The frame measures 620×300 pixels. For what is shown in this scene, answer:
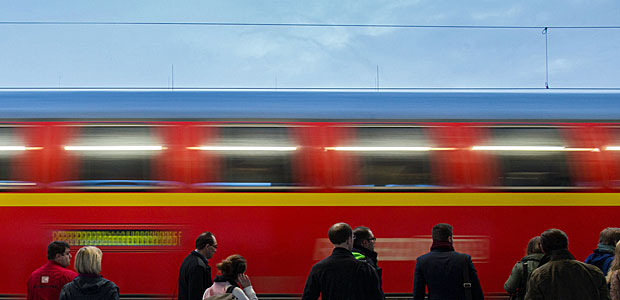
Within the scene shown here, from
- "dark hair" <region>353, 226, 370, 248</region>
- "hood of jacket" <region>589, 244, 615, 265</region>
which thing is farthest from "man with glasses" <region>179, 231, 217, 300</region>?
"hood of jacket" <region>589, 244, 615, 265</region>

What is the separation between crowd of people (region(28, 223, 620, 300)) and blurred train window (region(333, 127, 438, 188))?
1922 millimetres

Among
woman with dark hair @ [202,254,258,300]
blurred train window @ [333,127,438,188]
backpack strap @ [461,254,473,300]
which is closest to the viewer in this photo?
woman with dark hair @ [202,254,258,300]

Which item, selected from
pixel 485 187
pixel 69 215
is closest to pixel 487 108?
pixel 485 187

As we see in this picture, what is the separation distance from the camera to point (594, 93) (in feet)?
27.6

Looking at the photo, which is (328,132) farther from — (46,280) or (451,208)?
(46,280)

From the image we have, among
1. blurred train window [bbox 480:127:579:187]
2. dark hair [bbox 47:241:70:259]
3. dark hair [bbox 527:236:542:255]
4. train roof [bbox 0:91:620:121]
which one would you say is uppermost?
train roof [bbox 0:91:620:121]

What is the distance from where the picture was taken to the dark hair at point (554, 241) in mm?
4422

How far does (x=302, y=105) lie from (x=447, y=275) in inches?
139

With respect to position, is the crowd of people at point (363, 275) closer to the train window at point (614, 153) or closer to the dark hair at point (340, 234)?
the dark hair at point (340, 234)

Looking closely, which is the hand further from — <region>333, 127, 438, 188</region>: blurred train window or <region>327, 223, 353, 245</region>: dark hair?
<region>333, 127, 438, 188</region>: blurred train window

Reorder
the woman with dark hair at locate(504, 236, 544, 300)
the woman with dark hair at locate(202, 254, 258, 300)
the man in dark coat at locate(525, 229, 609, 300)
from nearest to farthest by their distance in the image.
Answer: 1. the man in dark coat at locate(525, 229, 609, 300)
2. the woman with dark hair at locate(202, 254, 258, 300)
3. the woman with dark hair at locate(504, 236, 544, 300)

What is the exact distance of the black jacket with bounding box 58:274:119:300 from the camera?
4.64m

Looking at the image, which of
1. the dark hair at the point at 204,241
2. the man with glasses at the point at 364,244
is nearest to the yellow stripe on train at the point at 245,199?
the dark hair at the point at 204,241

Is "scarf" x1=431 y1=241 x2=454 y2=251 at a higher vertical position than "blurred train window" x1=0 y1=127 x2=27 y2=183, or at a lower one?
lower
